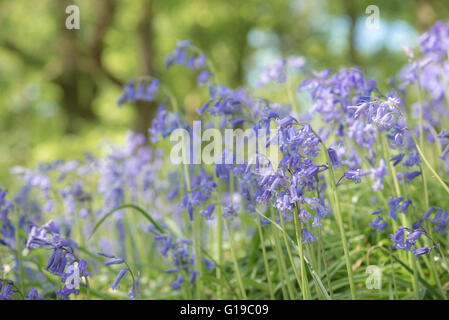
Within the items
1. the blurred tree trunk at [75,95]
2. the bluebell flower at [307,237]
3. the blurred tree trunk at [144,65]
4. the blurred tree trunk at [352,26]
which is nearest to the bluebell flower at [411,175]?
the bluebell flower at [307,237]

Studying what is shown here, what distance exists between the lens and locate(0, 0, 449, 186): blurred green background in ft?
41.2

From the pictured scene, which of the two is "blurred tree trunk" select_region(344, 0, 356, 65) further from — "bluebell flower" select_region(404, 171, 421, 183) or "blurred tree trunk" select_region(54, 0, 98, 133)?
"bluebell flower" select_region(404, 171, 421, 183)

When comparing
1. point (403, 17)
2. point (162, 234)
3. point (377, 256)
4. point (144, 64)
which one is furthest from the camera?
point (403, 17)

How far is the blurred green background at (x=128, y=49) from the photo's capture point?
1255 cm

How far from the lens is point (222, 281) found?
2432 mm

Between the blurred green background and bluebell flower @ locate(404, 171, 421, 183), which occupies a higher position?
the blurred green background

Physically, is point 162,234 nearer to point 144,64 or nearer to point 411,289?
point 411,289

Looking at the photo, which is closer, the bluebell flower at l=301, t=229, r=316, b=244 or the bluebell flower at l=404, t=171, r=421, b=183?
the bluebell flower at l=301, t=229, r=316, b=244

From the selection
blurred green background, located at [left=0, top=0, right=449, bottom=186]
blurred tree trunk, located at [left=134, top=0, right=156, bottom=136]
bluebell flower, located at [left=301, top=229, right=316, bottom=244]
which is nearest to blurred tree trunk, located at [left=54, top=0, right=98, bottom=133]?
blurred green background, located at [left=0, top=0, right=449, bottom=186]

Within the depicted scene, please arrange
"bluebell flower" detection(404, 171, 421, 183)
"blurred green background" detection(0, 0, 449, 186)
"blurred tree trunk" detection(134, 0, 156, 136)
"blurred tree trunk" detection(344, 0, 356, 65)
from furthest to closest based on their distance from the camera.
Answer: "blurred tree trunk" detection(344, 0, 356, 65), "blurred green background" detection(0, 0, 449, 186), "blurred tree trunk" detection(134, 0, 156, 136), "bluebell flower" detection(404, 171, 421, 183)

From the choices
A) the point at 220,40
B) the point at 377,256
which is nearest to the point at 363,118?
the point at 377,256

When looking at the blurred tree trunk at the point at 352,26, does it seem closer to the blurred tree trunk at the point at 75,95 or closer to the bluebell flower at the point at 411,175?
the blurred tree trunk at the point at 75,95

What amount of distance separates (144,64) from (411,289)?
9.65 m
